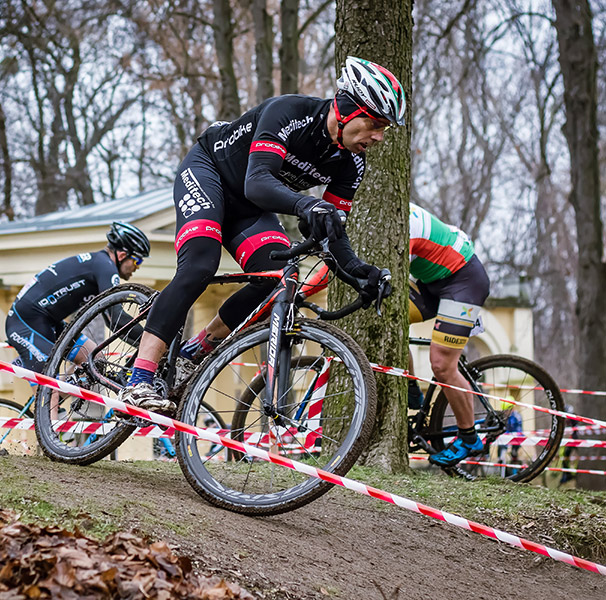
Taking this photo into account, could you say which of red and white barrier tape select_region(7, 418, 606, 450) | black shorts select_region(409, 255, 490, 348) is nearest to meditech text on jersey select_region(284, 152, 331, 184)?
red and white barrier tape select_region(7, 418, 606, 450)

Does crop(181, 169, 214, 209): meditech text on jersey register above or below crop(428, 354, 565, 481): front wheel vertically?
above

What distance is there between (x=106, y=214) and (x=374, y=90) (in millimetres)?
12172

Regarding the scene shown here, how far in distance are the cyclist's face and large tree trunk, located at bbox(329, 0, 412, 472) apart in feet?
6.44

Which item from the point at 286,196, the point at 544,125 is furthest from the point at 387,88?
the point at 544,125

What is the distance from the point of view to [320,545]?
12.4 feet

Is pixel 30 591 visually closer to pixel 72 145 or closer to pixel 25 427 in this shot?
pixel 25 427

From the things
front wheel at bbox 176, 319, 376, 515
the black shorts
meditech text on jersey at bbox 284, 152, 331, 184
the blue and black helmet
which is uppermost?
meditech text on jersey at bbox 284, 152, 331, 184

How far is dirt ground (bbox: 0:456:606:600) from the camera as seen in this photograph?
3.27m

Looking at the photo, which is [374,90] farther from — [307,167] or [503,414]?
[503,414]

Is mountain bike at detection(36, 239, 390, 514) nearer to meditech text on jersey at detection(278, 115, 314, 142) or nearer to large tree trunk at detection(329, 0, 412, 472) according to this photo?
meditech text on jersey at detection(278, 115, 314, 142)

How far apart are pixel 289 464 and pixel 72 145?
22.5 metres

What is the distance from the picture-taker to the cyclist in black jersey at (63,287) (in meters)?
6.68

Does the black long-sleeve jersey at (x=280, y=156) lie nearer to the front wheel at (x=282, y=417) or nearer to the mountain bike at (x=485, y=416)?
the front wheel at (x=282, y=417)

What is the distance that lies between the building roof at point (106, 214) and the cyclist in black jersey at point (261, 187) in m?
9.54
